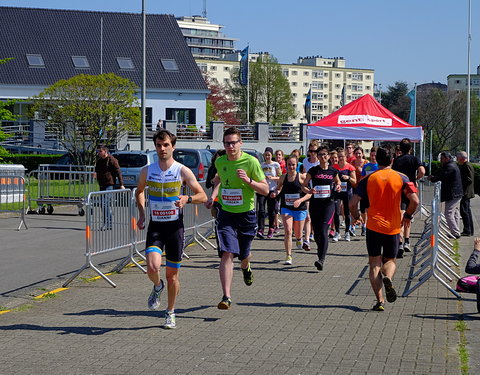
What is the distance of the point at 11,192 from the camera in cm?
1977

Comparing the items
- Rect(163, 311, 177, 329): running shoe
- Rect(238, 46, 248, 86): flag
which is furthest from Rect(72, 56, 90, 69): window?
Rect(163, 311, 177, 329): running shoe

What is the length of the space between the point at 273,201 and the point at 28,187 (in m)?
7.39

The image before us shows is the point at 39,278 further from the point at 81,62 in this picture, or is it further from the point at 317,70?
the point at 317,70

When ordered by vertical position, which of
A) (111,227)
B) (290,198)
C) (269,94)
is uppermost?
(269,94)

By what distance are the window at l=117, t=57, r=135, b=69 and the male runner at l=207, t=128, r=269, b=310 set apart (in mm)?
50909

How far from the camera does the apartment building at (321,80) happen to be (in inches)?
6737

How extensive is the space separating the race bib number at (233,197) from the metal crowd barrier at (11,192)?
10.9 m

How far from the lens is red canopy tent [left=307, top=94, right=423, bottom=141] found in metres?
22.0

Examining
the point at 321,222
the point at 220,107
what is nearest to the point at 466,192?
the point at 321,222

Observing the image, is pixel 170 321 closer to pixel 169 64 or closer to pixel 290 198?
pixel 290 198

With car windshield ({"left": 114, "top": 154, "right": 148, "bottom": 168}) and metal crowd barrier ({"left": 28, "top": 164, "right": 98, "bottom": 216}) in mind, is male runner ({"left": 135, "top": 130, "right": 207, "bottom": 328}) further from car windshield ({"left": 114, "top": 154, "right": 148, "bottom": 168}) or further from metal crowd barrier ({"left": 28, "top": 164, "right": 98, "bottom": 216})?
car windshield ({"left": 114, "top": 154, "right": 148, "bottom": 168})

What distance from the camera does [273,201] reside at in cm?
1725

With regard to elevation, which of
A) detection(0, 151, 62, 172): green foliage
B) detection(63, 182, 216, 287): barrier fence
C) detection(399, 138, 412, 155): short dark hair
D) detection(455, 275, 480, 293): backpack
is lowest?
detection(0, 151, 62, 172): green foliage

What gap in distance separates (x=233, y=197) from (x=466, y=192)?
10465mm
